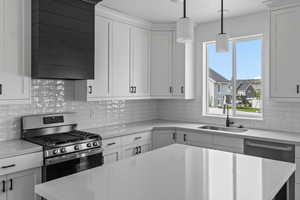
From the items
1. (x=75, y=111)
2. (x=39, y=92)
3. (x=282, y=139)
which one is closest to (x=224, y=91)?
(x=282, y=139)

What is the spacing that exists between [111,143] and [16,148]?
111 cm

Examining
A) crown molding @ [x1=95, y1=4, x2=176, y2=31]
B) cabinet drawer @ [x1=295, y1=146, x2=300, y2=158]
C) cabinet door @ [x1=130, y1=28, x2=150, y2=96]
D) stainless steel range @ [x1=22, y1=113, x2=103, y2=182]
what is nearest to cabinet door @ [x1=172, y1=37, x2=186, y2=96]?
crown molding @ [x1=95, y1=4, x2=176, y2=31]

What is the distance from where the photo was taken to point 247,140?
9.93ft

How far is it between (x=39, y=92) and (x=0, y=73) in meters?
0.64

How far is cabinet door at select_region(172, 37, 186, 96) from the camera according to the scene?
3.97 meters

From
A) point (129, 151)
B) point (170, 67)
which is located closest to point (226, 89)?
point (170, 67)

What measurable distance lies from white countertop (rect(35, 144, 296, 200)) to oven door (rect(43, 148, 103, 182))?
0.97 m

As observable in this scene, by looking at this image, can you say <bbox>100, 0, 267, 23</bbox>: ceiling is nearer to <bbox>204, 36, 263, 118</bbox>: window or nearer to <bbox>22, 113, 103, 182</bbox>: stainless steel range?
<bbox>204, 36, 263, 118</bbox>: window

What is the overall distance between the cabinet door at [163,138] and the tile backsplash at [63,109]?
64 cm

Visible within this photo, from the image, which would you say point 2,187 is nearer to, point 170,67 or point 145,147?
point 145,147

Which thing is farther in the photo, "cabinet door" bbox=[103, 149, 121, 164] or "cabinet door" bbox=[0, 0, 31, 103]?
"cabinet door" bbox=[103, 149, 121, 164]

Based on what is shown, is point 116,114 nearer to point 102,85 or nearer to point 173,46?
point 102,85

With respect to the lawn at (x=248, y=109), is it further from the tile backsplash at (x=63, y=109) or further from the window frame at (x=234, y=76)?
the tile backsplash at (x=63, y=109)

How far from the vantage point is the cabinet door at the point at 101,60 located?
10.5 feet
